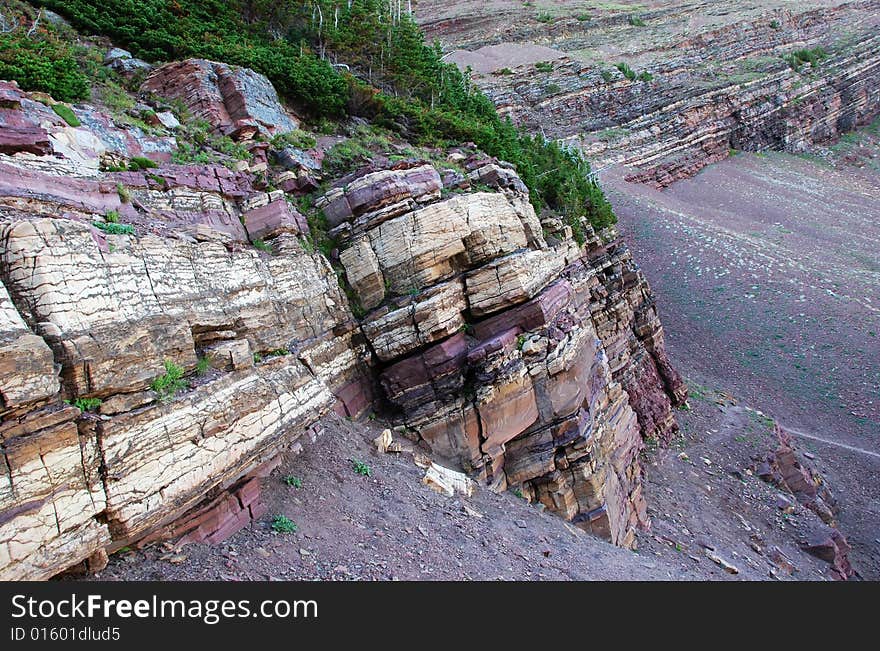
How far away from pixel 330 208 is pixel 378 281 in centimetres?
211

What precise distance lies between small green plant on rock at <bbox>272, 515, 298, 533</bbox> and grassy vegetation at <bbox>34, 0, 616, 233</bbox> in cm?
749

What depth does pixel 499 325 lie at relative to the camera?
1229 cm

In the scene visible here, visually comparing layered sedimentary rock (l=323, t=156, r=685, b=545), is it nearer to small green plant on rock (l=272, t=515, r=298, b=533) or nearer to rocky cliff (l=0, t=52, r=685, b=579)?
rocky cliff (l=0, t=52, r=685, b=579)

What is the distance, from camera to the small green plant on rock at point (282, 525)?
802 centimetres

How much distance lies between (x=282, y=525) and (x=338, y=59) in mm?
20856

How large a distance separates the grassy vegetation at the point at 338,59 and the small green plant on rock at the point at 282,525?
7.49 metres

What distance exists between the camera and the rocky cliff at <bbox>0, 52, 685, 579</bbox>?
19.9ft

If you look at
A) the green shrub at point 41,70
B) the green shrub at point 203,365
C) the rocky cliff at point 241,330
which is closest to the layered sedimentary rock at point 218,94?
the rocky cliff at point 241,330

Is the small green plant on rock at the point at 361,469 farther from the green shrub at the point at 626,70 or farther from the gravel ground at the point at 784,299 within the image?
the green shrub at the point at 626,70

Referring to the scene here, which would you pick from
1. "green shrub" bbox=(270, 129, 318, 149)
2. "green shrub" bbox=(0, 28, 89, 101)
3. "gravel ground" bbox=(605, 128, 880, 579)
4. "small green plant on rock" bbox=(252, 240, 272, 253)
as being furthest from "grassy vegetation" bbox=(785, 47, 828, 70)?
"green shrub" bbox=(0, 28, 89, 101)

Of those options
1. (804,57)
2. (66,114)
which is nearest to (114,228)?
(66,114)

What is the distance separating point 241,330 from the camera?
905cm

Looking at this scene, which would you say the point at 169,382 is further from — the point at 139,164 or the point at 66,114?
the point at 66,114

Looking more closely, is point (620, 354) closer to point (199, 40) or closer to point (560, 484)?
point (560, 484)
